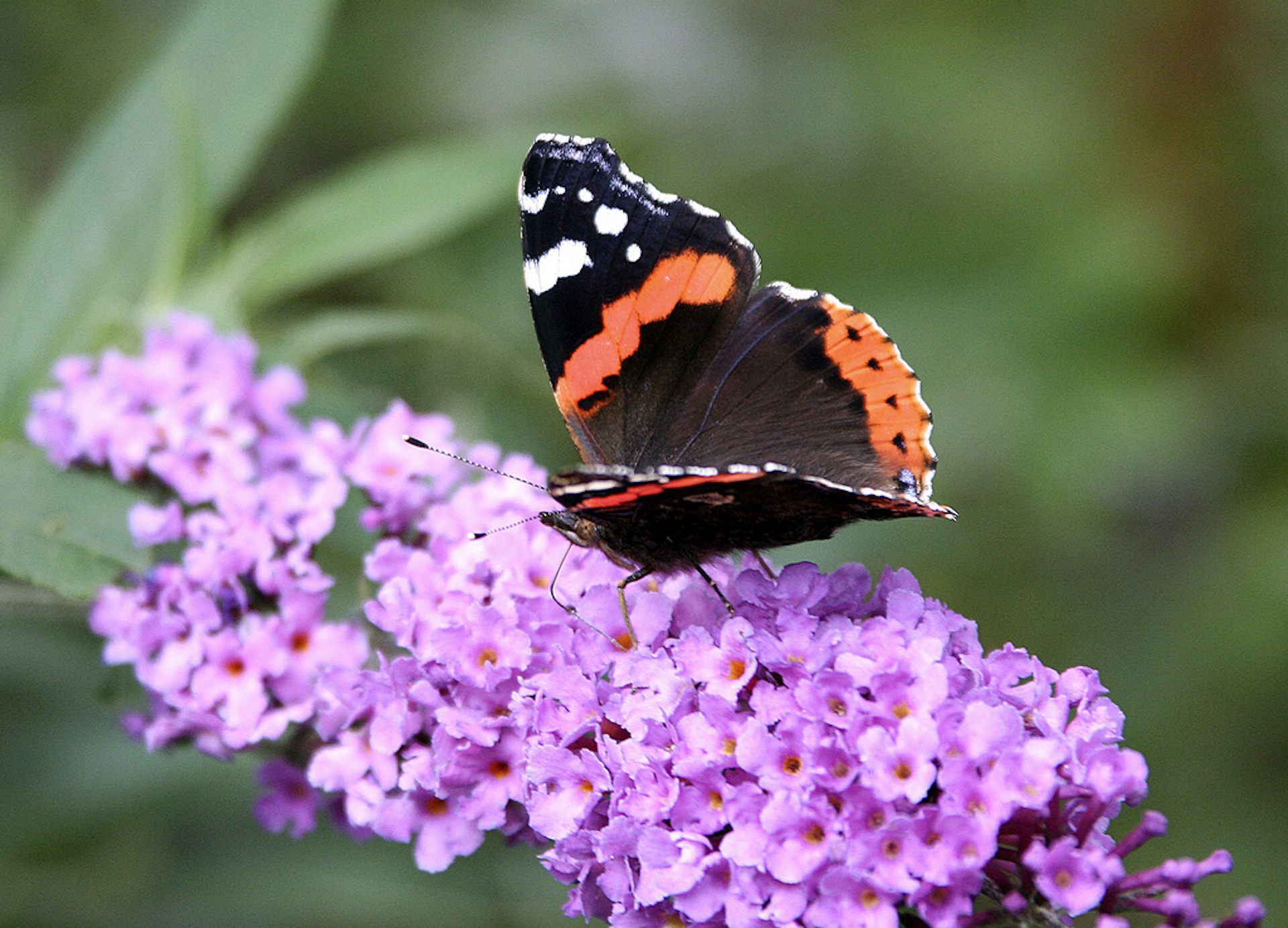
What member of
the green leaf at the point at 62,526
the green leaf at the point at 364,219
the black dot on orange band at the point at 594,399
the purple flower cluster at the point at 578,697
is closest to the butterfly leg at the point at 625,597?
the purple flower cluster at the point at 578,697

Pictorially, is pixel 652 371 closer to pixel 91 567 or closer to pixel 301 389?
pixel 301 389

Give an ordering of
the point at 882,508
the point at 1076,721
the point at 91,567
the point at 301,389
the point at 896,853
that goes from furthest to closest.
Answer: the point at 301,389 < the point at 91,567 < the point at 882,508 < the point at 1076,721 < the point at 896,853

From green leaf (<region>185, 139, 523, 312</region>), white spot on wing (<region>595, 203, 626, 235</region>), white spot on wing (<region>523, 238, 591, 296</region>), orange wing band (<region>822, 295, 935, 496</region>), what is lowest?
orange wing band (<region>822, 295, 935, 496</region>)

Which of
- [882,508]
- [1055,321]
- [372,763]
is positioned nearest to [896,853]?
[882,508]

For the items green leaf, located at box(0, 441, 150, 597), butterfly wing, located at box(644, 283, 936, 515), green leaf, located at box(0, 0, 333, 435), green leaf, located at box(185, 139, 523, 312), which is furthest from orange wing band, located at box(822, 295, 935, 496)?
green leaf, located at box(0, 0, 333, 435)

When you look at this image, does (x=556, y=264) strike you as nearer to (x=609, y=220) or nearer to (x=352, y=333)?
(x=609, y=220)

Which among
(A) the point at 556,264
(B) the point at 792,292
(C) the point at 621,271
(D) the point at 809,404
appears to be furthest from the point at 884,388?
(A) the point at 556,264

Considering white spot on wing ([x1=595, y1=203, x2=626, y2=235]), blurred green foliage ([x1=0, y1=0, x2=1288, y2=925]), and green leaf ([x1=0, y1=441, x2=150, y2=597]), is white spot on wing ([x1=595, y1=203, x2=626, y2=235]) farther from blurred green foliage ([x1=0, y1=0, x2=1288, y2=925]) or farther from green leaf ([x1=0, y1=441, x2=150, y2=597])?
green leaf ([x1=0, y1=441, x2=150, y2=597])
